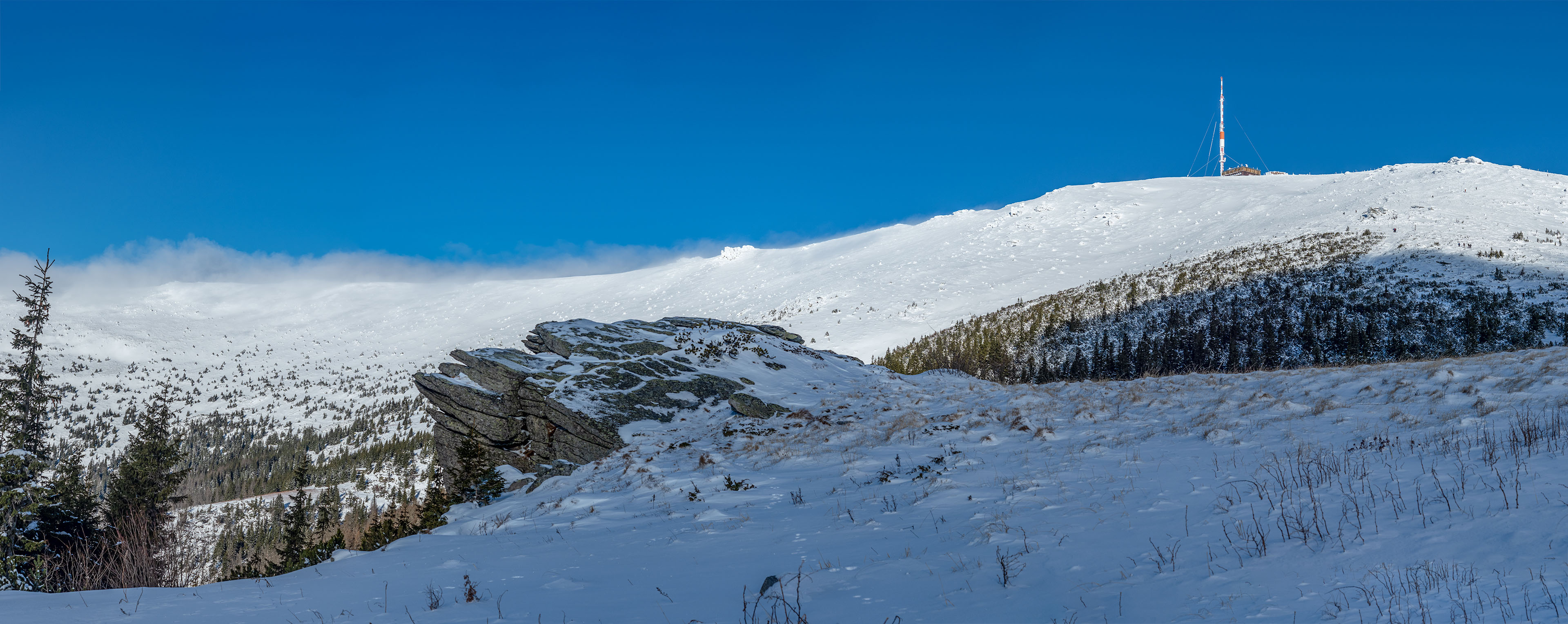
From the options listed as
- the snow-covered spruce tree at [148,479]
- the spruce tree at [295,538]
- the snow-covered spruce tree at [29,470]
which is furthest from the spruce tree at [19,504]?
the snow-covered spruce tree at [148,479]

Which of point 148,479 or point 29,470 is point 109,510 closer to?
point 148,479

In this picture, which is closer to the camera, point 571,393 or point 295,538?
point 571,393

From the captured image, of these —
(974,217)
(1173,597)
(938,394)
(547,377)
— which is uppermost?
(974,217)

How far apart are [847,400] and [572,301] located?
142 m

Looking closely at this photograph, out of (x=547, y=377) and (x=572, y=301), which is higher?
(x=572, y=301)

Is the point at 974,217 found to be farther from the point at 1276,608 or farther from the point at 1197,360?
the point at 1276,608

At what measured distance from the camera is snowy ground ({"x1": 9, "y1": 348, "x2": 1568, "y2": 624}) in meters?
5.13

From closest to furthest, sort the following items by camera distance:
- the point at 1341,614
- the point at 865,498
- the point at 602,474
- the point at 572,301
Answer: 1. the point at 1341,614
2. the point at 865,498
3. the point at 602,474
4. the point at 572,301

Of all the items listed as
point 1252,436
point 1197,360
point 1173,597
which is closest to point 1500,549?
point 1173,597

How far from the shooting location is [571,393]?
20.4 m

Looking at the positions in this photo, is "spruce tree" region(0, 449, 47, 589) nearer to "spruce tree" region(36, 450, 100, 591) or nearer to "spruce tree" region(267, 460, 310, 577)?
"spruce tree" region(36, 450, 100, 591)

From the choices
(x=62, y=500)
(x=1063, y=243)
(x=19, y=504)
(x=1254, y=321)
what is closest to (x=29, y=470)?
(x=19, y=504)

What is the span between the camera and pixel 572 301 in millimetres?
154625

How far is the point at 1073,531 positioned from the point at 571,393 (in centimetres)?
1627
